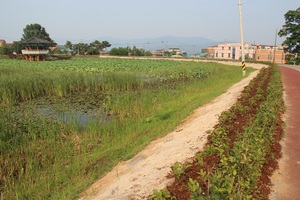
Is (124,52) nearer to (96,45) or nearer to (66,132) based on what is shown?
(96,45)

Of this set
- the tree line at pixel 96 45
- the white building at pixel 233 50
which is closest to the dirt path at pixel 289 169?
the tree line at pixel 96 45

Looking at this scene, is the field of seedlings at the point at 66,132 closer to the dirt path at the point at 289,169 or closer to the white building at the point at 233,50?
the dirt path at the point at 289,169

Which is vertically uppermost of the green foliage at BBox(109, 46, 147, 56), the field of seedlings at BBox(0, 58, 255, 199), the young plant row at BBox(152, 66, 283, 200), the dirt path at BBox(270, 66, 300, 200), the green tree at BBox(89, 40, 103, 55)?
the green tree at BBox(89, 40, 103, 55)

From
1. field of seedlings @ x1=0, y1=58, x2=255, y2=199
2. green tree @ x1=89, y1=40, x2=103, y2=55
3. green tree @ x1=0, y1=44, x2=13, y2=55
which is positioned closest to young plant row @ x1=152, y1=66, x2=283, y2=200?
field of seedlings @ x1=0, y1=58, x2=255, y2=199

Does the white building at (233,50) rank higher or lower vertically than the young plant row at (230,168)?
higher

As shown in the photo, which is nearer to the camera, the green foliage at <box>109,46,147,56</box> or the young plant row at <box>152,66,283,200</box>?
the young plant row at <box>152,66,283,200</box>

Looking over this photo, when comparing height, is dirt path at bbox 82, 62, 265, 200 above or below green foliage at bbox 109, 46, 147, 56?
below

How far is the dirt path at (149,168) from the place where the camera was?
4.45 metres

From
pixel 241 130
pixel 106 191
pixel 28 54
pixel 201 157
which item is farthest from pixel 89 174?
pixel 28 54

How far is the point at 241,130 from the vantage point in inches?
230

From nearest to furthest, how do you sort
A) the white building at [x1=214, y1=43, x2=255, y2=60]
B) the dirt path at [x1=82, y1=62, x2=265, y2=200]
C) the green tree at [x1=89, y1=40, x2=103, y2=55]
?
the dirt path at [x1=82, y1=62, x2=265, y2=200] < the green tree at [x1=89, y1=40, x2=103, y2=55] < the white building at [x1=214, y1=43, x2=255, y2=60]

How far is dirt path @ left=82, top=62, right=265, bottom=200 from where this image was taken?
445cm

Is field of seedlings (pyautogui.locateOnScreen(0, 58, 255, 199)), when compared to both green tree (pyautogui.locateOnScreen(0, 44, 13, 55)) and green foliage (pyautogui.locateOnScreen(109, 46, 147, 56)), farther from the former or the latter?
green foliage (pyautogui.locateOnScreen(109, 46, 147, 56))

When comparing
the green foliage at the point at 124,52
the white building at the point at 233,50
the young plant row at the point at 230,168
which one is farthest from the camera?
the white building at the point at 233,50
